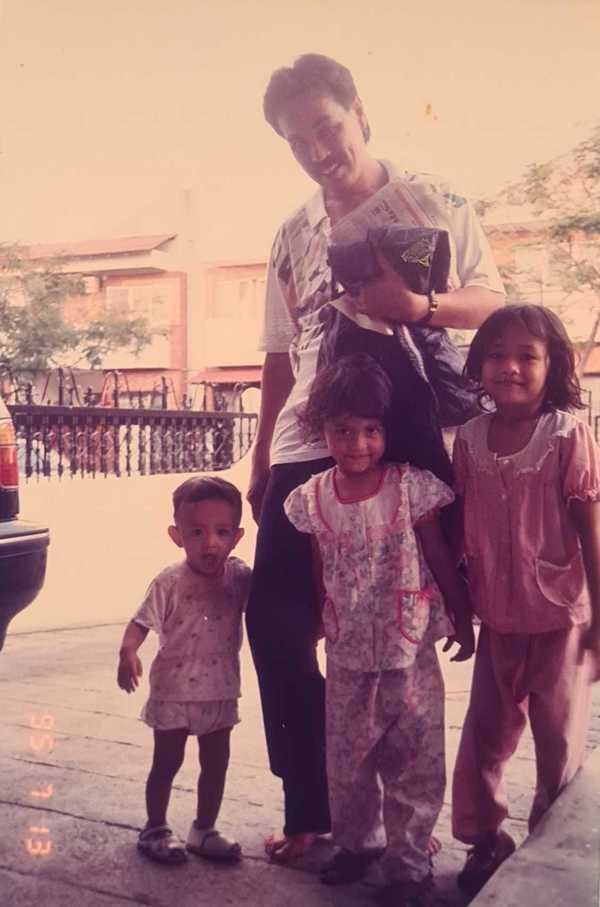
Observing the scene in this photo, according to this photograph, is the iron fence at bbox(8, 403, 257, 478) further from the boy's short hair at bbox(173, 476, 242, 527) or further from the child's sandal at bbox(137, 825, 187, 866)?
the child's sandal at bbox(137, 825, 187, 866)

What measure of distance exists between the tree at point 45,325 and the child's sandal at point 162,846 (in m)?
1.08

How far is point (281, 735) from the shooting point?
2400 mm

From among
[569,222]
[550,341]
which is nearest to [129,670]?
[550,341]

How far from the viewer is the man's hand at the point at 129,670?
→ 231 centimetres

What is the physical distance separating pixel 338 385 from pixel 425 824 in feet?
3.14

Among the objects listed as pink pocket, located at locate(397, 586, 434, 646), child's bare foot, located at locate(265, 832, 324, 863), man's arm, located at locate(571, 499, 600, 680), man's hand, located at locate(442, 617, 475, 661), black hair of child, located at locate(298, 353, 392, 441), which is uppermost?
black hair of child, located at locate(298, 353, 392, 441)

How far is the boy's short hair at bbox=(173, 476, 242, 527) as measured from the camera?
2297 millimetres

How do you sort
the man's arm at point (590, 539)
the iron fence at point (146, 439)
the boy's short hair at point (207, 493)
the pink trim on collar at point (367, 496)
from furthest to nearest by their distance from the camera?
the iron fence at point (146, 439)
the boy's short hair at point (207, 493)
the pink trim on collar at point (367, 496)
the man's arm at point (590, 539)

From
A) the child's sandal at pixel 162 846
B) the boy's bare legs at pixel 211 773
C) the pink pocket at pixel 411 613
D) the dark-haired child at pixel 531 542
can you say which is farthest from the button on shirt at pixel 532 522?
the child's sandal at pixel 162 846

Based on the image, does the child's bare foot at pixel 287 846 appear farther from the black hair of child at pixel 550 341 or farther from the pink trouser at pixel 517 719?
the black hair of child at pixel 550 341

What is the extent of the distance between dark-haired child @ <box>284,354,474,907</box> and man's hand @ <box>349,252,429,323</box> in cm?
12

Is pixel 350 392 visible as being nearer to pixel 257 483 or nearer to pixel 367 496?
pixel 367 496

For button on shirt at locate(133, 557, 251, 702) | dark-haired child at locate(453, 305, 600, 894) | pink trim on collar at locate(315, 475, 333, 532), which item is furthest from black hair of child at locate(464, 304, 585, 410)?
button on shirt at locate(133, 557, 251, 702)

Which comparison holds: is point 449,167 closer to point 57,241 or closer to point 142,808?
point 57,241
